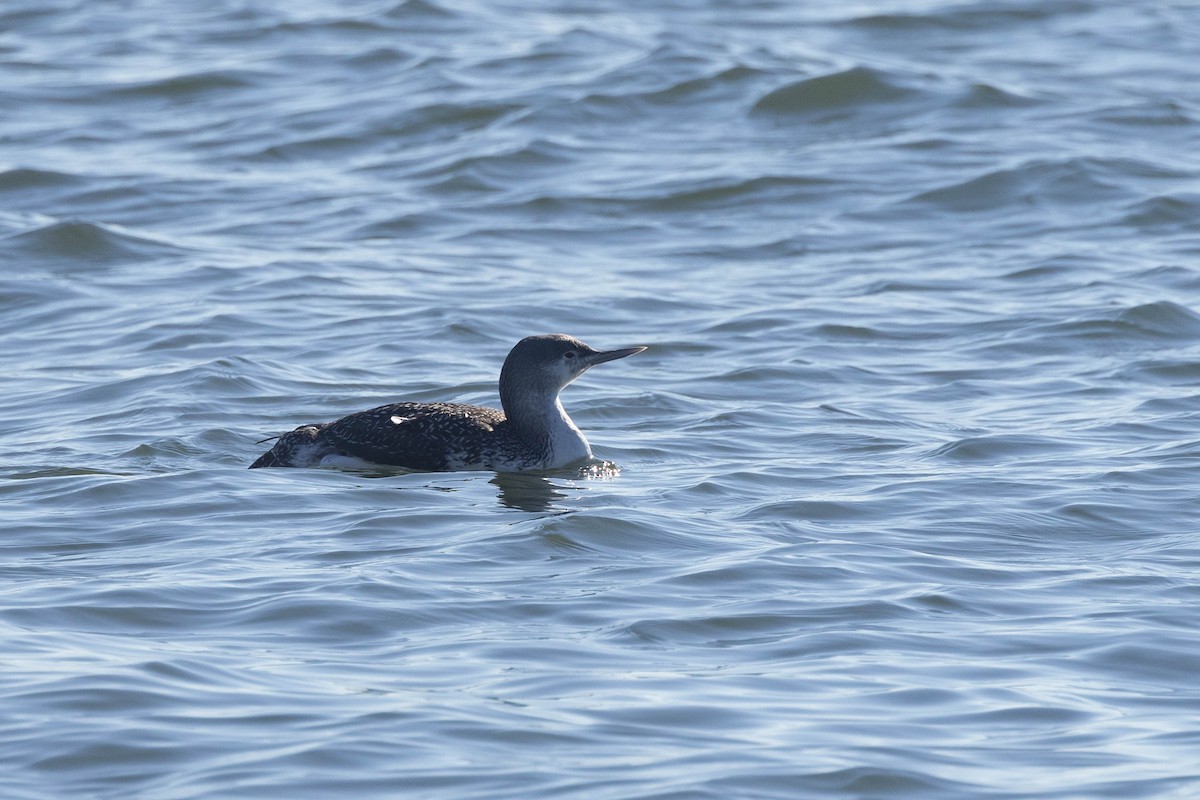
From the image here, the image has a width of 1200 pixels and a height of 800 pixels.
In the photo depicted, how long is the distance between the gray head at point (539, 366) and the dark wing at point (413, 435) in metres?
0.25

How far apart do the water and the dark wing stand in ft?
0.50

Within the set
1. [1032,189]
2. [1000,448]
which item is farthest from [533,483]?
[1032,189]

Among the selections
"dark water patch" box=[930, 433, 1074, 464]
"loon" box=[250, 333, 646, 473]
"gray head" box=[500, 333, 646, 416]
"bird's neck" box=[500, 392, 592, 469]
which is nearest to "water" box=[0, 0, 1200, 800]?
"dark water patch" box=[930, 433, 1074, 464]

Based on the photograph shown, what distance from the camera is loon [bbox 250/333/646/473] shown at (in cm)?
991

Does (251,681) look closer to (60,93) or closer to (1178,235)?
(1178,235)

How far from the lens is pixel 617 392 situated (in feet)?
39.7

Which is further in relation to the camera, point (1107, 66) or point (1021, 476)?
point (1107, 66)

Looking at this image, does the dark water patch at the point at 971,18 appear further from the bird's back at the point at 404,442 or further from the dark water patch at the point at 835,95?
the bird's back at the point at 404,442

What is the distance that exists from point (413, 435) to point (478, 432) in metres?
0.37

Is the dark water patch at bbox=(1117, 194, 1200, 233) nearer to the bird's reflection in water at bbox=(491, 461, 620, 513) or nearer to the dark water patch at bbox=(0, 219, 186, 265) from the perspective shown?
the bird's reflection in water at bbox=(491, 461, 620, 513)

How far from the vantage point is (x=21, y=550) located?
27.3 feet

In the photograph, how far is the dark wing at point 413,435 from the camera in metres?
9.88

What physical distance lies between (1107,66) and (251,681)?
17.0 meters

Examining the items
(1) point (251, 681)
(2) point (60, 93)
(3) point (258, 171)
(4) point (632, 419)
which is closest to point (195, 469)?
(4) point (632, 419)
